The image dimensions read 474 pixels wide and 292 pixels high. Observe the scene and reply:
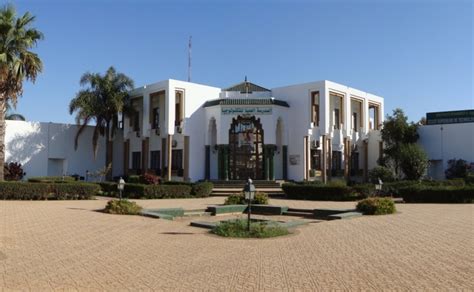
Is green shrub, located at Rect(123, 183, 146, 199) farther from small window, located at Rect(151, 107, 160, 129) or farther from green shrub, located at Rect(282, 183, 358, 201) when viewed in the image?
small window, located at Rect(151, 107, 160, 129)

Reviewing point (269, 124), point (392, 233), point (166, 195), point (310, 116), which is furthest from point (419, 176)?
point (392, 233)

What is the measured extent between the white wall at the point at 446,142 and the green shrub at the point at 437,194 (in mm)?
13751

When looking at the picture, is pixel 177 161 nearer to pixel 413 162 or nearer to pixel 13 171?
pixel 13 171

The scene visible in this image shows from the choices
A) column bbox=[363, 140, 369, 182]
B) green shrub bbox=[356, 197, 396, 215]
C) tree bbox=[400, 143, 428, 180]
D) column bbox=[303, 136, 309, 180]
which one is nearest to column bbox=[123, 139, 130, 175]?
column bbox=[303, 136, 309, 180]

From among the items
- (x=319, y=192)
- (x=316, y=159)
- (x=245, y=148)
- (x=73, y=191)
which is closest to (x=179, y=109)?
(x=245, y=148)

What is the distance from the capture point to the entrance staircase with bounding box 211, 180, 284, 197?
93.2 ft

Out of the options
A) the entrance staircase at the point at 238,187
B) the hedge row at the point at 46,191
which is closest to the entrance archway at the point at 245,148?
the entrance staircase at the point at 238,187

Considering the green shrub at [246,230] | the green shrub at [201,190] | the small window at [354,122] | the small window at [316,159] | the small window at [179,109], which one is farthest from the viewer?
the small window at [354,122]

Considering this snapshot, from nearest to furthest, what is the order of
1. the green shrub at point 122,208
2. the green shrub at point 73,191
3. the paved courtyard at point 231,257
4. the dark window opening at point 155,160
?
the paved courtyard at point 231,257, the green shrub at point 122,208, the green shrub at point 73,191, the dark window opening at point 155,160

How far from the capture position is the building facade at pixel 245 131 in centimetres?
3294

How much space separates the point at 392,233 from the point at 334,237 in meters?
1.65

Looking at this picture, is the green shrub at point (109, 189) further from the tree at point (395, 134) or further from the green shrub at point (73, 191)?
the tree at point (395, 134)

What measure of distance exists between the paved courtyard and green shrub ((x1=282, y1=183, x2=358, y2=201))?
964 cm

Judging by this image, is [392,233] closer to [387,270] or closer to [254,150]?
[387,270]
